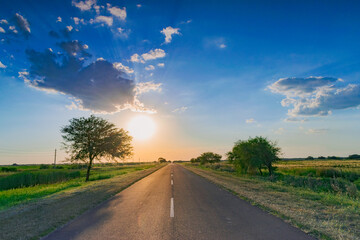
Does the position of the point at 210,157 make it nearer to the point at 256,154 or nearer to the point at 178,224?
the point at 256,154

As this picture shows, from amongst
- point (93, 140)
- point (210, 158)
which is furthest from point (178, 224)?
point (210, 158)

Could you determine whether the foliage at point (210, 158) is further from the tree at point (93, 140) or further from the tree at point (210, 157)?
the tree at point (93, 140)

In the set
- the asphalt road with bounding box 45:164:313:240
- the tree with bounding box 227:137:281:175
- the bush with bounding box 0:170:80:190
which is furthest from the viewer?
the tree with bounding box 227:137:281:175

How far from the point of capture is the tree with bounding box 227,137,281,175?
2678 cm

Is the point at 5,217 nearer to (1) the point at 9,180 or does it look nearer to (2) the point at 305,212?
(2) the point at 305,212

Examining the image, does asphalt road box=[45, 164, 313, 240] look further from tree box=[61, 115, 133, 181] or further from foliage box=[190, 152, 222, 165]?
foliage box=[190, 152, 222, 165]

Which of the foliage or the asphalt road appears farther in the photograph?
the foliage

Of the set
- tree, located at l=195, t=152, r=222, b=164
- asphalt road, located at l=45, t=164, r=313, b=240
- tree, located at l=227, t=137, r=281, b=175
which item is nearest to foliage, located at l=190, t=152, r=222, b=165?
tree, located at l=195, t=152, r=222, b=164

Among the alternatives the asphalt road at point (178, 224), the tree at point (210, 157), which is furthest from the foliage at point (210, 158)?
the asphalt road at point (178, 224)

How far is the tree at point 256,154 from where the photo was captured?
87.9ft

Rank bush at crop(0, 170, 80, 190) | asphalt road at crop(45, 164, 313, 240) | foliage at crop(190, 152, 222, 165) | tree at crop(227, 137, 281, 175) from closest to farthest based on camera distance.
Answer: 1. asphalt road at crop(45, 164, 313, 240)
2. bush at crop(0, 170, 80, 190)
3. tree at crop(227, 137, 281, 175)
4. foliage at crop(190, 152, 222, 165)

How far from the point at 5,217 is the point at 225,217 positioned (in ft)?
27.9

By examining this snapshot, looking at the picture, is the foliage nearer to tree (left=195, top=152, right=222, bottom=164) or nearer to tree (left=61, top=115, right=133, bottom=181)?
tree (left=195, top=152, right=222, bottom=164)

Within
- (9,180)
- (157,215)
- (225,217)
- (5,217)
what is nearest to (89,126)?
(9,180)
